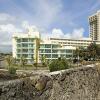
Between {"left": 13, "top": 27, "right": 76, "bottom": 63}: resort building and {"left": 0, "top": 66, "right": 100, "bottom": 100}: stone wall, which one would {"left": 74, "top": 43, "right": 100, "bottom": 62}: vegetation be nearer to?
Answer: {"left": 13, "top": 27, "right": 76, "bottom": 63}: resort building

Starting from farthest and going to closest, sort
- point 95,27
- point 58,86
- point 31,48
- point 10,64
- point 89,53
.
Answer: point 95,27, point 31,48, point 89,53, point 10,64, point 58,86

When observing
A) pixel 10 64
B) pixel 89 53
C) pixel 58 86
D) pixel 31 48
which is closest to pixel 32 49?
pixel 31 48

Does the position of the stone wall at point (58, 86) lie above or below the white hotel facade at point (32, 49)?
below

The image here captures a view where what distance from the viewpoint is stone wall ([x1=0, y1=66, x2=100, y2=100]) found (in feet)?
15.6

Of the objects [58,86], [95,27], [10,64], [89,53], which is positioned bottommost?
[10,64]

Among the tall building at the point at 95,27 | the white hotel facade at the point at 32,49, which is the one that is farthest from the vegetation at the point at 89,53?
the tall building at the point at 95,27

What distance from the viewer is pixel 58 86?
540 cm

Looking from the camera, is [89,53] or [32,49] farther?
[32,49]

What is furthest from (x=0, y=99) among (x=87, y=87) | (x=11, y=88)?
(x=87, y=87)

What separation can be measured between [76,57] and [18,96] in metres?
83.8

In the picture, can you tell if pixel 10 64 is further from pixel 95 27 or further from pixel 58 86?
pixel 95 27

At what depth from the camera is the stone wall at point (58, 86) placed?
4.75 meters

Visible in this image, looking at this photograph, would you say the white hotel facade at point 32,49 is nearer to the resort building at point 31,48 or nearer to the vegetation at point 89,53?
the resort building at point 31,48

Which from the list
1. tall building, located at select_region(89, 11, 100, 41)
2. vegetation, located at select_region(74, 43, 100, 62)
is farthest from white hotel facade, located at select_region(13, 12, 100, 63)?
tall building, located at select_region(89, 11, 100, 41)
